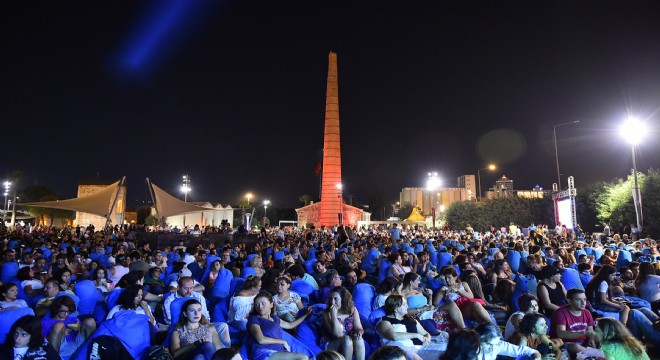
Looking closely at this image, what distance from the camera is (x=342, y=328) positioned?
16.3 feet

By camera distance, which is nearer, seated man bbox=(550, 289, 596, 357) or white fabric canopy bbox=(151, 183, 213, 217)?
seated man bbox=(550, 289, 596, 357)

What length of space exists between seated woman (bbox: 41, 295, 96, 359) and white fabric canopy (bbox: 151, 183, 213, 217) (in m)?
20.0

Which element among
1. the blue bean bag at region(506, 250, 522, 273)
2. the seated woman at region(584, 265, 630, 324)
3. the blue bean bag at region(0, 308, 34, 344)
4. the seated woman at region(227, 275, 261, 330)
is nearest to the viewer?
the blue bean bag at region(0, 308, 34, 344)

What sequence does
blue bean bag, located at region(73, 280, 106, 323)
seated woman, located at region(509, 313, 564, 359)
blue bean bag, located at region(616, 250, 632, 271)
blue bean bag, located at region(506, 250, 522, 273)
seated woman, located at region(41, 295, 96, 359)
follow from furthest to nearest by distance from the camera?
blue bean bag, located at region(506, 250, 522, 273) < blue bean bag, located at region(616, 250, 632, 271) < blue bean bag, located at region(73, 280, 106, 323) < seated woman, located at region(41, 295, 96, 359) < seated woman, located at region(509, 313, 564, 359)

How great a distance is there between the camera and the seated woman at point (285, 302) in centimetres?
562

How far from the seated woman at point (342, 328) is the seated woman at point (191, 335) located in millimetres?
1166

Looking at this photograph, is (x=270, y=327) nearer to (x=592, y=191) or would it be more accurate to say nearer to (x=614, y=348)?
(x=614, y=348)

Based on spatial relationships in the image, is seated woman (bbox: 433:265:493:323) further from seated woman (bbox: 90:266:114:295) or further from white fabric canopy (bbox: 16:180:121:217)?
white fabric canopy (bbox: 16:180:121:217)

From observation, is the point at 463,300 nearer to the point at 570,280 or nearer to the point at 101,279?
the point at 570,280

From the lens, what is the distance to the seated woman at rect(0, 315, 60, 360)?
153 inches

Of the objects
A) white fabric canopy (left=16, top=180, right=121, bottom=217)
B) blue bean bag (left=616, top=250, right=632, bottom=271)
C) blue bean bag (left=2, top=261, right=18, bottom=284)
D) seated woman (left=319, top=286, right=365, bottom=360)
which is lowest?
seated woman (left=319, top=286, right=365, bottom=360)

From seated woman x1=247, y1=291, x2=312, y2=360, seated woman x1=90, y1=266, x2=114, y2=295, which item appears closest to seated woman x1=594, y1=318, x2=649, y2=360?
seated woman x1=247, y1=291, x2=312, y2=360

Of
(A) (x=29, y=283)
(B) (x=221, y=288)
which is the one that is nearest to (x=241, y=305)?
(B) (x=221, y=288)

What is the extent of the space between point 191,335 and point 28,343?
136 cm
